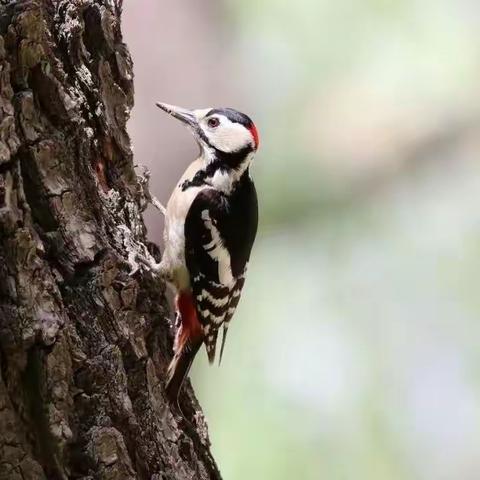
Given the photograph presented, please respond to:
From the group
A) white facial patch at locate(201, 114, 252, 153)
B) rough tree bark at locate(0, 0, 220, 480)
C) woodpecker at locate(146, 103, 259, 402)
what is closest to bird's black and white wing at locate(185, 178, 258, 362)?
woodpecker at locate(146, 103, 259, 402)

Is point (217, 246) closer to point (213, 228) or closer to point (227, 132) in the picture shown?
point (213, 228)

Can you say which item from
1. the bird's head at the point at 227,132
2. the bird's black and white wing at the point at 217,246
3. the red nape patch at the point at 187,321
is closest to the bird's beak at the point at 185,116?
the bird's head at the point at 227,132

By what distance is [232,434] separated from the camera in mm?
3156

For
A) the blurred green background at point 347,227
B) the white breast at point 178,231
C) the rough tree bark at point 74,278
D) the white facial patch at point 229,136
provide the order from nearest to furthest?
the rough tree bark at point 74,278
the white breast at point 178,231
the white facial patch at point 229,136
the blurred green background at point 347,227

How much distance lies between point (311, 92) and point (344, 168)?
0.36 meters

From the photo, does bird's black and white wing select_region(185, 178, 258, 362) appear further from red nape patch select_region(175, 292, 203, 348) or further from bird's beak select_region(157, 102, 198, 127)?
bird's beak select_region(157, 102, 198, 127)

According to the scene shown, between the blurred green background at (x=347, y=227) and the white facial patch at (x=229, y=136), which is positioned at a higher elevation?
the blurred green background at (x=347, y=227)

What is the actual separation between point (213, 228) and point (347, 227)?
1.86 m

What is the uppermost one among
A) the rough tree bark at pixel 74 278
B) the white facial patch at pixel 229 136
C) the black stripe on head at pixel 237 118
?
the black stripe on head at pixel 237 118

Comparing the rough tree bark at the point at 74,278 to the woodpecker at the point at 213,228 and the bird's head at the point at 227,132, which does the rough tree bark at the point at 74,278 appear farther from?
the bird's head at the point at 227,132

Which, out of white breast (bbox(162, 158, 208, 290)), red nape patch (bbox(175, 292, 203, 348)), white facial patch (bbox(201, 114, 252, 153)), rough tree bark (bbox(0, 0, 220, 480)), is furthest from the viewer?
white facial patch (bbox(201, 114, 252, 153))

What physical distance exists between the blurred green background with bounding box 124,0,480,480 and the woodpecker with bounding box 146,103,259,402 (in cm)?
133

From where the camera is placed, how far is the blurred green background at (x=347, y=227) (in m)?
3.19

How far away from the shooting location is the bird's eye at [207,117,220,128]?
183cm
